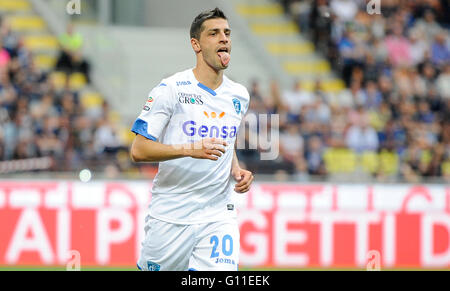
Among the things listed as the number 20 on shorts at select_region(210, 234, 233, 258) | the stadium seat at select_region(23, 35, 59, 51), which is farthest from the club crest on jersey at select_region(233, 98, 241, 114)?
the stadium seat at select_region(23, 35, 59, 51)

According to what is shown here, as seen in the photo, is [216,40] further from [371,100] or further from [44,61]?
[44,61]

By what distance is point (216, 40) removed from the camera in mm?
6500

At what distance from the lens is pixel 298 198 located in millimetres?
12594

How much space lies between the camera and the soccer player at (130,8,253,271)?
6.45m

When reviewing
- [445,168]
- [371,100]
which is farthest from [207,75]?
[371,100]

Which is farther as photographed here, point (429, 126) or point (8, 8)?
point (8, 8)

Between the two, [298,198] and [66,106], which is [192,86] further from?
[66,106]

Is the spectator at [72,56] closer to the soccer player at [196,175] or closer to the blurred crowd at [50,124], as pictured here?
the blurred crowd at [50,124]

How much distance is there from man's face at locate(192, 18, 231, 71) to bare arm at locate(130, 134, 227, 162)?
685 millimetres

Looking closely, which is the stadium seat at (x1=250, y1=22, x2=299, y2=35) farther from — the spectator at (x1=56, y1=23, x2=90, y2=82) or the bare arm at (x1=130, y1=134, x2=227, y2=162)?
the bare arm at (x1=130, y1=134, x2=227, y2=162)

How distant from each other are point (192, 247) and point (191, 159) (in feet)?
2.04

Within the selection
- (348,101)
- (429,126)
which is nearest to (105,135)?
(348,101)

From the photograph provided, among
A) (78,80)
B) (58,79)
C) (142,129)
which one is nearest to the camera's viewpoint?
(142,129)

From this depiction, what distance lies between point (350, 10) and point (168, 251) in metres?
12.3
